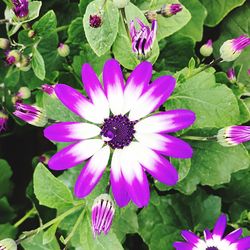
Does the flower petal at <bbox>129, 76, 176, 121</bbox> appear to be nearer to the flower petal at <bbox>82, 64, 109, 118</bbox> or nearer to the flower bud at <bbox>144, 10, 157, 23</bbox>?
the flower petal at <bbox>82, 64, 109, 118</bbox>

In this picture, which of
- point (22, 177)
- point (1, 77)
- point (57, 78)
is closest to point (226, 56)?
point (57, 78)

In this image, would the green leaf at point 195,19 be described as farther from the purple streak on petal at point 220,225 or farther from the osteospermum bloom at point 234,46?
the purple streak on petal at point 220,225

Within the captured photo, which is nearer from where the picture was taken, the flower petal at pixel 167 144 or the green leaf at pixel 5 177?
the flower petal at pixel 167 144

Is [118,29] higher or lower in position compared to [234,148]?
higher

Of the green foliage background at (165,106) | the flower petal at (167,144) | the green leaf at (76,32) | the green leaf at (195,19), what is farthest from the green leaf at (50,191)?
the green leaf at (195,19)

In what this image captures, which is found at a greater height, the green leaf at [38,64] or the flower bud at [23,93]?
the green leaf at [38,64]

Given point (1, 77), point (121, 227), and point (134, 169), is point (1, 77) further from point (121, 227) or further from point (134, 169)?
point (134, 169)

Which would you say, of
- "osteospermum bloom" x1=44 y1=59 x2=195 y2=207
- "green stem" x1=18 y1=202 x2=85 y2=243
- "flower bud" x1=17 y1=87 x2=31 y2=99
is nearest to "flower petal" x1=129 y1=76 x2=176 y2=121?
"osteospermum bloom" x1=44 y1=59 x2=195 y2=207
